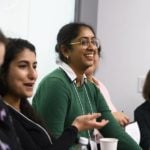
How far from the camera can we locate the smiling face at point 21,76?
1.53 m

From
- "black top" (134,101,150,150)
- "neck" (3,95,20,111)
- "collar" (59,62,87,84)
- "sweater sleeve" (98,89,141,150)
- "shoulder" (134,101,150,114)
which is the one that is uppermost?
"collar" (59,62,87,84)

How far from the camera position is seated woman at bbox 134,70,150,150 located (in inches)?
97.6

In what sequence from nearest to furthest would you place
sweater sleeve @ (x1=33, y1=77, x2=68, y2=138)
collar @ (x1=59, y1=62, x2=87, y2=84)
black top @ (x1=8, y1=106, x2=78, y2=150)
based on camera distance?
black top @ (x1=8, y1=106, x2=78, y2=150)
sweater sleeve @ (x1=33, y1=77, x2=68, y2=138)
collar @ (x1=59, y1=62, x2=87, y2=84)

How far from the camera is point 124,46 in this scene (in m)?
3.27

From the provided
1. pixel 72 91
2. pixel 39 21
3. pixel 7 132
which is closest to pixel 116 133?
pixel 72 91

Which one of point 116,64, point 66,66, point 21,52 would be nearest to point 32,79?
point 21,52

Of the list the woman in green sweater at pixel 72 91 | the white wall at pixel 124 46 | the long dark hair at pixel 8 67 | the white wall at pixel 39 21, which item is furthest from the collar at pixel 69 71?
the white wall at pixel 124 46

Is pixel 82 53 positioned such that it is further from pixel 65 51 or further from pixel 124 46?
pixel 124 46

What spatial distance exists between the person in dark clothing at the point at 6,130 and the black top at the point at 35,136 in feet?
0.30

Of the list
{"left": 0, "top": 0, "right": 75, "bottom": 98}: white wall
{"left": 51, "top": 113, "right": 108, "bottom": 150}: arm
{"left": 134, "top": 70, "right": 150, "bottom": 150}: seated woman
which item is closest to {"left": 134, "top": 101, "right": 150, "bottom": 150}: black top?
{"left": 134, "top": 70, "right": 150, "bottom": 150}: seated woman

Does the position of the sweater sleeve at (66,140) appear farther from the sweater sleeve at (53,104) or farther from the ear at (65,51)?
the ear at (65,51)

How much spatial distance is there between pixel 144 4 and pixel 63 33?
4.79 ft

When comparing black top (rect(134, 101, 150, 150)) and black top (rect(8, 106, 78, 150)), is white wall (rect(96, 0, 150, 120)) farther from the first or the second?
black top (rect(8, 106, 78, 150))

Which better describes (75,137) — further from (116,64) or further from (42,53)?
(116,64)
